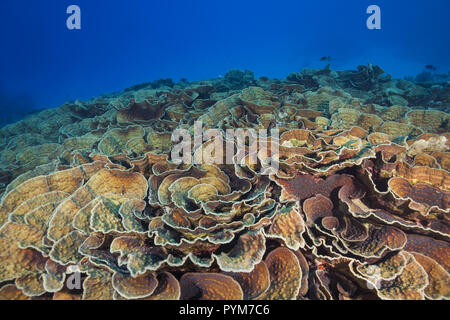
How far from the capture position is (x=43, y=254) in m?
1.94

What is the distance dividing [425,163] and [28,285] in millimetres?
4492

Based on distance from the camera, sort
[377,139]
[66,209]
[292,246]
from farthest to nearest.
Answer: [377,139] < [66,209] < [292,246]

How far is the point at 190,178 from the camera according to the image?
2445 mm

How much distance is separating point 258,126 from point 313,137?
90 centimetres

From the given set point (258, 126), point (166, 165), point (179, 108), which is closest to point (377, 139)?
point (258, 126)

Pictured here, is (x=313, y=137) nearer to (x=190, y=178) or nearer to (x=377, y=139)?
(x=377, y=139)

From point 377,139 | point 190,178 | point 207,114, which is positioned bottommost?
point 190,178

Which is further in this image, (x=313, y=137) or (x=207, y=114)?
(x=207, y=114)

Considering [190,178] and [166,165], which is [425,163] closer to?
[190,178]

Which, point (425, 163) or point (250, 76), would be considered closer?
point (425, 163)
